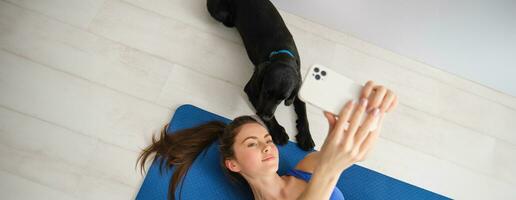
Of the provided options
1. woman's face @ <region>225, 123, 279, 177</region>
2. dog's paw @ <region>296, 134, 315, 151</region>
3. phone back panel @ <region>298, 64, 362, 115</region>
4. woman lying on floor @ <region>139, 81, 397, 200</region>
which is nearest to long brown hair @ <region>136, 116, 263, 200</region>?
woman lying on floor @ <region>139, 81, 397, 200</region>

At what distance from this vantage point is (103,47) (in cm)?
170

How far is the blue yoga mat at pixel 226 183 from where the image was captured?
1.41 meters

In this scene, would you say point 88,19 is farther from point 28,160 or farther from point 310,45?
point 310,45

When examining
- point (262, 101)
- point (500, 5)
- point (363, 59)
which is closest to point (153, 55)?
point (262, 101)

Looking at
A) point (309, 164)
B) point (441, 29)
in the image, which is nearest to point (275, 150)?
point (309, 164)

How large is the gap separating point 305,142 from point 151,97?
0.78m

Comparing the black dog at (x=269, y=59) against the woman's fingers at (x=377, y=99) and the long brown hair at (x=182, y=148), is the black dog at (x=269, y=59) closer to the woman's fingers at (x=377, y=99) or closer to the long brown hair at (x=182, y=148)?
the long brown hair at (x=182, y=148)

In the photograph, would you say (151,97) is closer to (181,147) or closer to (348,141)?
(181,147)

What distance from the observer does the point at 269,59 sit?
1349 millimetres

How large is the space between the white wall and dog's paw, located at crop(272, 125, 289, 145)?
667mm

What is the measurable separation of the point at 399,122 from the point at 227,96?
2.85 ft

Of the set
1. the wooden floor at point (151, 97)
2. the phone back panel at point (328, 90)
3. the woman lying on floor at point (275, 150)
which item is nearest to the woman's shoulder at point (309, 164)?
the woman lying on floor at point (275, 150)

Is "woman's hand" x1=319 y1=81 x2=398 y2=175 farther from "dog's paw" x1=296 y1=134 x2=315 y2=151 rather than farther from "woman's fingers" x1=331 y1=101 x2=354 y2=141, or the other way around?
"dog's paw" x1=296 y1=134 x2=315 y2=151

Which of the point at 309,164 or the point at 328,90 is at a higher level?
the point at 328,90
